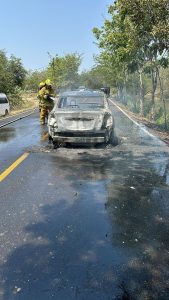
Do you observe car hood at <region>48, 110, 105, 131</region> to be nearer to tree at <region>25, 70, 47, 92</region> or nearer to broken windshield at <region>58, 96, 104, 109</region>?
broken windshield at <region>58, 96, 104, 109</region>

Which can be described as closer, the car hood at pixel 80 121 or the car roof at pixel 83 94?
the car hood at pixel 80 121

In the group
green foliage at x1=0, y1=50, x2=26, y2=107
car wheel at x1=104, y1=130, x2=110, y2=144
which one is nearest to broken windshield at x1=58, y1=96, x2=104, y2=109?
car wheel at x1=104, y1=130, x2=110, y2=144

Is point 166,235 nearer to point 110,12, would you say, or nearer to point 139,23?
point 139,23

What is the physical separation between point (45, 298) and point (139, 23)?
53.5 feet

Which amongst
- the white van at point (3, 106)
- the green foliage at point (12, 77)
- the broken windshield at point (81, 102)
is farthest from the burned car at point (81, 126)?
the green foliage at point (12, 77)

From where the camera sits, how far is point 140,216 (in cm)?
552

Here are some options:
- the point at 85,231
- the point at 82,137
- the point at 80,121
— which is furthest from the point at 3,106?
the point at 85,231

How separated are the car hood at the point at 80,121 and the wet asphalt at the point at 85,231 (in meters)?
2.04

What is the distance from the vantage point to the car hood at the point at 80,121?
37.1ft

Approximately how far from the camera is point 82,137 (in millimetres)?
11328

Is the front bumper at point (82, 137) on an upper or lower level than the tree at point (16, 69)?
lower

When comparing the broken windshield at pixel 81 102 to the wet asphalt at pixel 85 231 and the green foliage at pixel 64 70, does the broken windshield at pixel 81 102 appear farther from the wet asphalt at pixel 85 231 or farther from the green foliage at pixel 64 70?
the green foliage at pixel 64 70

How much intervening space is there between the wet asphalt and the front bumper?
1904 millimetres

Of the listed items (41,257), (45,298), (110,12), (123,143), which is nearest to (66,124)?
(123,143)
